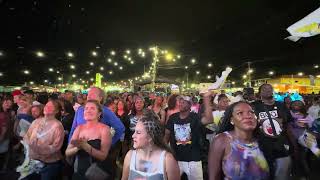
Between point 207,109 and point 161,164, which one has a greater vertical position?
point 207,109

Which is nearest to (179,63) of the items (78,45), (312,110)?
(78,45)

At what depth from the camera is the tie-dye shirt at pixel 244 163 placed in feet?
9.37

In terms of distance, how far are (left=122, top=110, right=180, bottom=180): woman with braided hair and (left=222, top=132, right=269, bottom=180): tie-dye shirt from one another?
1.77 ft

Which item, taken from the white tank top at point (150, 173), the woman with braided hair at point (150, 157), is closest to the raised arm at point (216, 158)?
the woman with braided hair at point (150, 157)

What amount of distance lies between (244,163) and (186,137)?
7.28 feet

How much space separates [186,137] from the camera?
5.05 meters

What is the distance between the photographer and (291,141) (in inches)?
207

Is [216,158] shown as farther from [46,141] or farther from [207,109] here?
[46,141]

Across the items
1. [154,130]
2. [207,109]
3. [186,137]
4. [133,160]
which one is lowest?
[186,137]

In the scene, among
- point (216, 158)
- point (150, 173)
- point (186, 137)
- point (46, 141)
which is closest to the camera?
point (150, 173)

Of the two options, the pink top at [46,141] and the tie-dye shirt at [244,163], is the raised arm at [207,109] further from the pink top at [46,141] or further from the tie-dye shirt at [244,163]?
the pink top at [46,141]

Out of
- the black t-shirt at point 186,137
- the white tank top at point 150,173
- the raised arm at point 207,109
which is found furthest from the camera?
the black t-shirt at point 186,137

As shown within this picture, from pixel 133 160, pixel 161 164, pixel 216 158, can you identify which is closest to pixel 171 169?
pixel 161 164

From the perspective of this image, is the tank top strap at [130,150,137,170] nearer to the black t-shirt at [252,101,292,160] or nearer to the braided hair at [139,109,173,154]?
the braided hair at [139,109,173,154]
